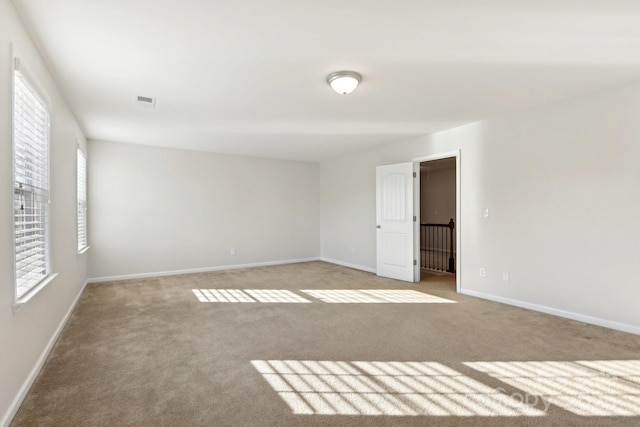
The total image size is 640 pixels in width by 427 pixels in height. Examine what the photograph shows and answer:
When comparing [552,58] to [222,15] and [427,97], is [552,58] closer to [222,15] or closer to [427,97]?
[427,97]

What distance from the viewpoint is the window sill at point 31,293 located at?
6.47 feet

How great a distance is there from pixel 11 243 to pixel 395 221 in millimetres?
4805

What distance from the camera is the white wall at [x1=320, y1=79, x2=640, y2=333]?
311cm

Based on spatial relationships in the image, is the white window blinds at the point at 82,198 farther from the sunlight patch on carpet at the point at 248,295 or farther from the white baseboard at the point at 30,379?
the sunlight patch on carpet at the point at 248,295

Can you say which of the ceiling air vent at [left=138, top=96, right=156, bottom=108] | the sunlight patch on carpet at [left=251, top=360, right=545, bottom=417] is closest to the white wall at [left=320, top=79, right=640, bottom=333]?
the sunlight patch on carpet at [left=251, top=360, right=545, bottom=417]


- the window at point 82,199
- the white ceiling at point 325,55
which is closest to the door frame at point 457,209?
the white ceiling at point 325,55

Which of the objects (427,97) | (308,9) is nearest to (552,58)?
(427,97)

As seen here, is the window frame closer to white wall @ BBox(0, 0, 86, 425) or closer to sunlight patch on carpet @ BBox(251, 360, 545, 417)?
white wall @ BBox(0, 0, 86, 425)

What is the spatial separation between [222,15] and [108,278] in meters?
5.08

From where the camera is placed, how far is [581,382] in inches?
85.8

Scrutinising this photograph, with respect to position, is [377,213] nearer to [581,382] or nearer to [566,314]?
[566,314]

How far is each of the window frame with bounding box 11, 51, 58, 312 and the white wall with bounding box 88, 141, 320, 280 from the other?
9.08 ft

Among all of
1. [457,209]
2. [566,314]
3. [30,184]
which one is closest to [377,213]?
[457,209]

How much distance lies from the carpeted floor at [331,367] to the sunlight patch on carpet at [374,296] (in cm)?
14
